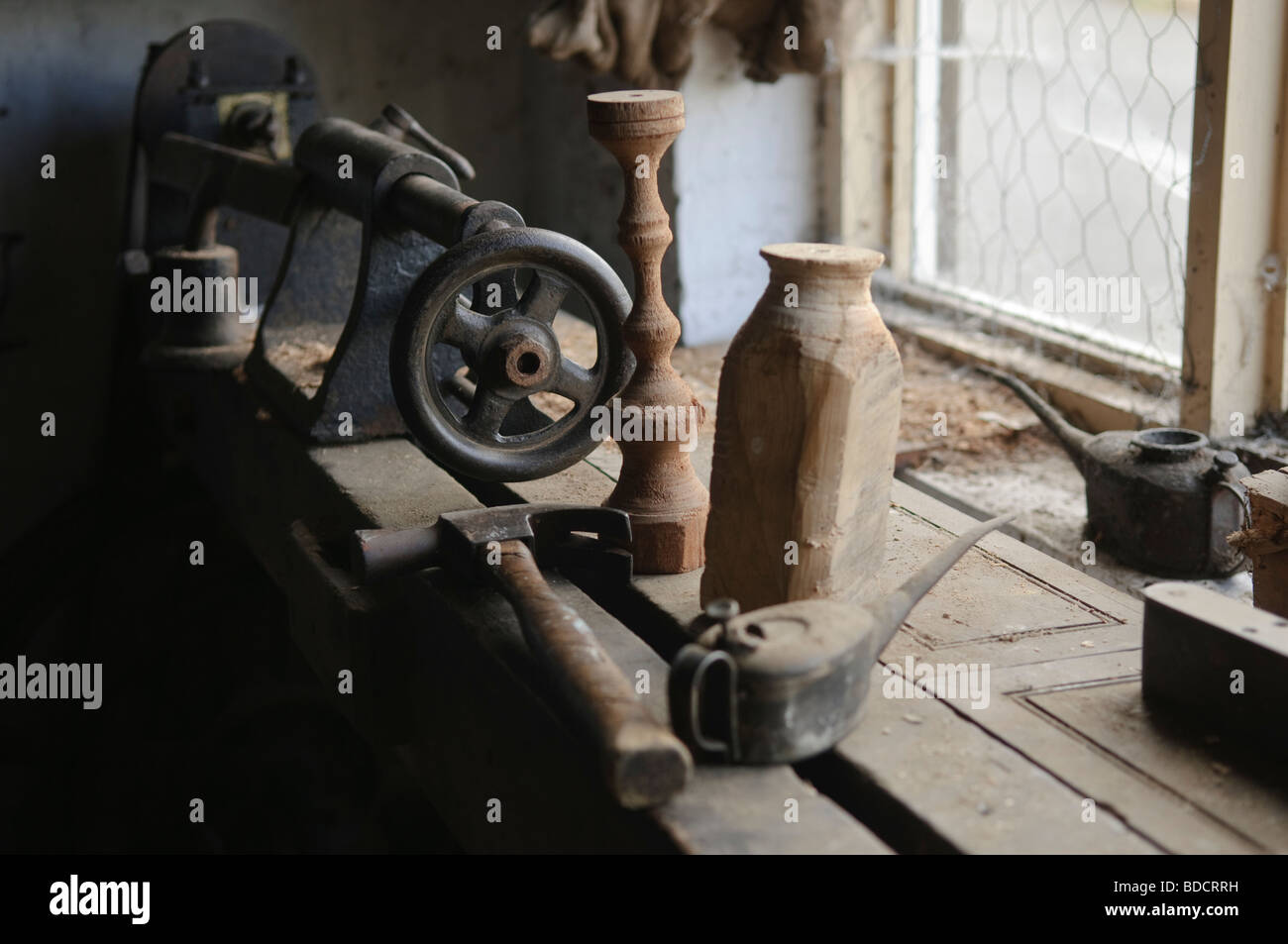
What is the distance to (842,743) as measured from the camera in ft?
3.72

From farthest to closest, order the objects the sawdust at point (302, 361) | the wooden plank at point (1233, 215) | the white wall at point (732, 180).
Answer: the white wall at point (732, 180) < the sawdust at point (302, 361) < the wooden plank at point (1233, 215)

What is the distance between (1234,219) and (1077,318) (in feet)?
2.07

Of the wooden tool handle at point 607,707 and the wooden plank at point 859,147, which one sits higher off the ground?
the wooden plank at point 859,147

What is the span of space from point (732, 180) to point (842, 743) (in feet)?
7.41

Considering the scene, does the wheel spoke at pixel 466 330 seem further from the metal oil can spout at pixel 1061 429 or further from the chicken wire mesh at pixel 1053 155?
the chicken wire mesh at pixel 1053 155

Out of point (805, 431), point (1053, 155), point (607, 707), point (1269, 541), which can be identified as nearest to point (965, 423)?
point (1053, 155)

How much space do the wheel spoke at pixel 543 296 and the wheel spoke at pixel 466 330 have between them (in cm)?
5

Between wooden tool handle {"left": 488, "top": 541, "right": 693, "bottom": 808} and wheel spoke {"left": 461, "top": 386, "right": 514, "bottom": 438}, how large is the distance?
1.21ft

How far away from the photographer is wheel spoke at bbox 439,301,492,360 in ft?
5.18

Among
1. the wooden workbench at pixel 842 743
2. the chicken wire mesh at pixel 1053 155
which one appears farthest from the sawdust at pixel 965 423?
the wooden workbench at pixel 842 743

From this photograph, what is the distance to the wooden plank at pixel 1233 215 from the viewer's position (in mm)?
2059

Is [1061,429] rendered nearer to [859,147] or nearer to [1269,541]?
[1269,541]

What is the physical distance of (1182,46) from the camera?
2350mm
